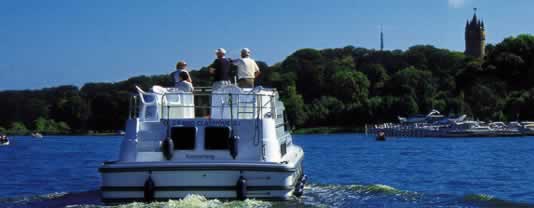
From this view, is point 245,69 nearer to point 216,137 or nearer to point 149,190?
point 216,137

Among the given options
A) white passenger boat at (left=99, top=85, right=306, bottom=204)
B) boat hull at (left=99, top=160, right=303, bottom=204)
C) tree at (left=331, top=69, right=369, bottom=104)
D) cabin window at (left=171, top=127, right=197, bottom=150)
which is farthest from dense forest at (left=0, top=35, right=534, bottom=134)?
boat hull at (left=99, top=160, right=303, bottom=204)

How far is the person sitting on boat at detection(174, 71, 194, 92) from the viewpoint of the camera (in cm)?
2660

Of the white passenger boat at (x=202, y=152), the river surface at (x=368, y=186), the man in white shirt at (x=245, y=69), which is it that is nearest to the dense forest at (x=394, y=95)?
the river surface at (x=368, y=186)

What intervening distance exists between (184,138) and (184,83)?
2.47 metres

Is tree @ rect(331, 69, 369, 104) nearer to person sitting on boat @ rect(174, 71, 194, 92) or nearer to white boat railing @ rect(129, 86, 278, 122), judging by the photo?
person sitting on boat @ rect(174, 71, 194, 92)

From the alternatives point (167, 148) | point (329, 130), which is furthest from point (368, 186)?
point (329, 130)

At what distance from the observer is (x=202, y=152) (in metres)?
24.6

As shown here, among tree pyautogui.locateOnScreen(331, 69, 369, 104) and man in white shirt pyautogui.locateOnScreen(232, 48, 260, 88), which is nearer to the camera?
man in white shirt pyautogui.locateOnScreen(232, 48, 260, 88)

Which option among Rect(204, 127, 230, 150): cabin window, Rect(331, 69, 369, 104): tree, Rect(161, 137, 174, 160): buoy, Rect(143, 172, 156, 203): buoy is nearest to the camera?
Rect(143, 172, 156, 203): buoy

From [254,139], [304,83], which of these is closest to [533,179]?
[254,139]

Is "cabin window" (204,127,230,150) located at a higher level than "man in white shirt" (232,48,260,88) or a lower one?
lower

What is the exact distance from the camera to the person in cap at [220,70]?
26562 millimetres

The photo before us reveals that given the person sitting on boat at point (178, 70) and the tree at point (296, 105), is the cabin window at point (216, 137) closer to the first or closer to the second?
the person sitting on boat at point (178, 70)

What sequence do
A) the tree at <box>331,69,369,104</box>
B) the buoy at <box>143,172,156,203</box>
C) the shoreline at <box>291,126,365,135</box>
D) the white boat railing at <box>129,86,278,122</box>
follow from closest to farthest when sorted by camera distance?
the buoy at <box>143,172,156,203</box> → the white boat railing at <box>129,86,278,122</box> → the shoreline at <box>291,126,365,135</box> → the tree at <box>331,69,369,104</box>
